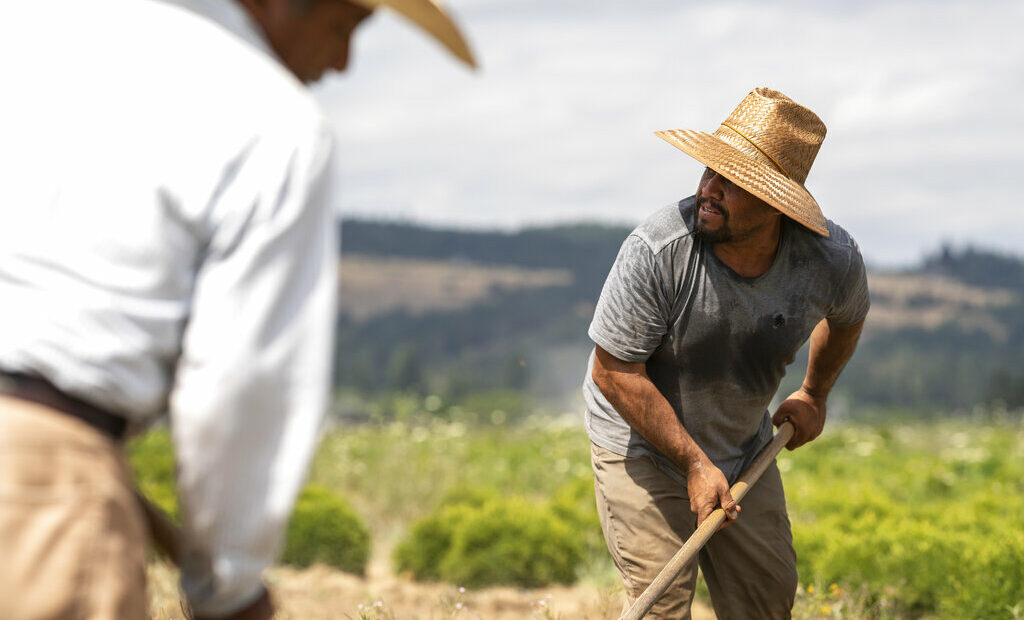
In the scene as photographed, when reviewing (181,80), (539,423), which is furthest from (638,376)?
(539,423)

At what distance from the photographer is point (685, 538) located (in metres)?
3.46

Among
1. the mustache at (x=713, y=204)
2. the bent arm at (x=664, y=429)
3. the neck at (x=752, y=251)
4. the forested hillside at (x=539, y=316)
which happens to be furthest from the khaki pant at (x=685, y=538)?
the forested hillside at (x=539, y=316)

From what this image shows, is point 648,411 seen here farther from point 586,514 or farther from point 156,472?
point 156,472

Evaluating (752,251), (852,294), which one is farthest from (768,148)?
(852,294)

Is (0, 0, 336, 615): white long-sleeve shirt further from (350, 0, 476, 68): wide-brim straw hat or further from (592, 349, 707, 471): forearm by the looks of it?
(592, 349, 707, 471): forearm

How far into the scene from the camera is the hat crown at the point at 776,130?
3373 millimetres

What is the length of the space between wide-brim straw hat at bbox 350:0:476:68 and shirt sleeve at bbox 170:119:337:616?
0.25 meters

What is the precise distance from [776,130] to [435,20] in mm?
2018

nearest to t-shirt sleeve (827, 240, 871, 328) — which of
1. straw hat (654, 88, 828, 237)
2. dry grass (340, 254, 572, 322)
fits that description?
straw hat (654, 88, 828, 237)

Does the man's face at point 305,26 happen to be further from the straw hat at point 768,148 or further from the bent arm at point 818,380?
the bent arm at point 818,380

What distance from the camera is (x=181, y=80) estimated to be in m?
1.43

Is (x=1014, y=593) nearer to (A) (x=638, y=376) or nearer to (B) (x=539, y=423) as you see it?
(A) (x=638, y=376)

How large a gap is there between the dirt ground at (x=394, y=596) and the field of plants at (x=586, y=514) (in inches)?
4.2

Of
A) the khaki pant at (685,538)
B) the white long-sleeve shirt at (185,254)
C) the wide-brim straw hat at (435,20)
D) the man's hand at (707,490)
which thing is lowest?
the khaki pant at (685,538)
